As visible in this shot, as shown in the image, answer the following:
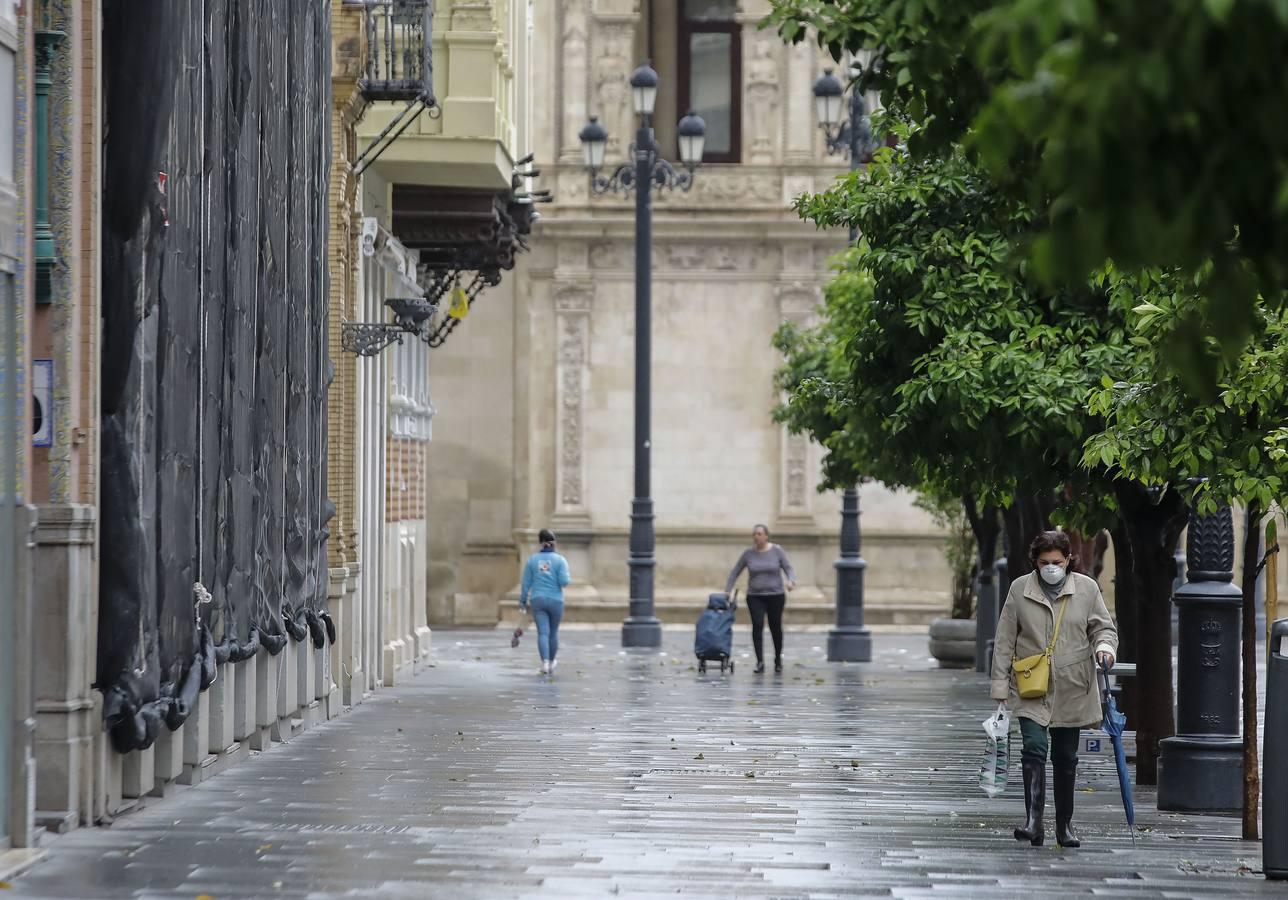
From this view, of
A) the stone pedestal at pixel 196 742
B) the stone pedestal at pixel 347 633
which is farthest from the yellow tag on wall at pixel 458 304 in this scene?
the stone pedestal at pixel 196 742

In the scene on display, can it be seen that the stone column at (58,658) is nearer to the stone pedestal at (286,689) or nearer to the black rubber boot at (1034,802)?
the black rubber boot at (1034,802)

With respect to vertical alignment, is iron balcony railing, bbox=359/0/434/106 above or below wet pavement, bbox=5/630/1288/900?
above

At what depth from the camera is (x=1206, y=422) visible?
38.1 feet

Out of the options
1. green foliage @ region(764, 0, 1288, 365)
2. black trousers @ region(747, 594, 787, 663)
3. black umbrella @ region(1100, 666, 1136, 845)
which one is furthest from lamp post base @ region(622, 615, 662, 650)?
green foliage @ region(764, 0, 1288, 365)

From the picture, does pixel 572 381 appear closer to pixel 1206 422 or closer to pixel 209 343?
pixel 209 343

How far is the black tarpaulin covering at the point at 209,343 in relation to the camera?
12.5m

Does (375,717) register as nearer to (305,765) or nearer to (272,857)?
(305,765)

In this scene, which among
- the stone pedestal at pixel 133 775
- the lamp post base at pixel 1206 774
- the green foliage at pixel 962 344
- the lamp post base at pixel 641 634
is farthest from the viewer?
the lamp post base at pixel 641 634

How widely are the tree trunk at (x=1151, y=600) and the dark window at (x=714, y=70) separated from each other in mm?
26059

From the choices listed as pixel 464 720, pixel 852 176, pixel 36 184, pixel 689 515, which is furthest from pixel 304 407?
pixel 689 515

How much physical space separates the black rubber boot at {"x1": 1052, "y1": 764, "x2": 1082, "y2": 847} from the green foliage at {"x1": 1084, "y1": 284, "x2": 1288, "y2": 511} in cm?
158

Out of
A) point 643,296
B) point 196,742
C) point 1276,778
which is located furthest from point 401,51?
point 643,296

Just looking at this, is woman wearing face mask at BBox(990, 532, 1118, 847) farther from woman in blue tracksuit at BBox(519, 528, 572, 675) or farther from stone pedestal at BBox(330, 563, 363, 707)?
woman in blue tracksuit at BBox(519, 528, 572, 675)

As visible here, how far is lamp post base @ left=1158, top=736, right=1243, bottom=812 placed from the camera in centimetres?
1362
